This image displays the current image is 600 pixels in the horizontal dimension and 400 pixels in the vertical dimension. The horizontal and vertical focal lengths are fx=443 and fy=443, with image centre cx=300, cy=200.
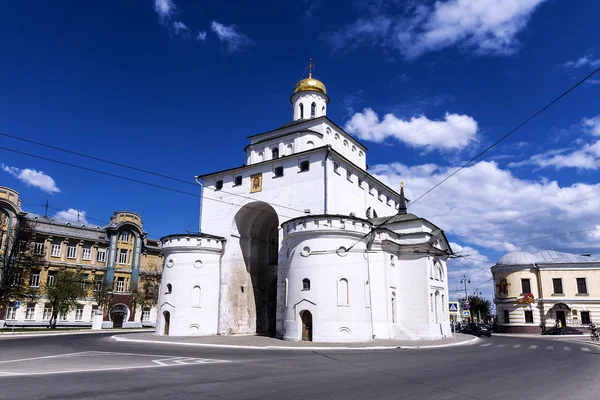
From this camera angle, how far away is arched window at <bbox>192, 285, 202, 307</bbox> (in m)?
31.4

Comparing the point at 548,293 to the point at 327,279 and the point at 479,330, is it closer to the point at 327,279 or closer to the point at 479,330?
the point at 479,330

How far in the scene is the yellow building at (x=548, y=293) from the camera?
140ft

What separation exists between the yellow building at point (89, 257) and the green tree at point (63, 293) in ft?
7.16

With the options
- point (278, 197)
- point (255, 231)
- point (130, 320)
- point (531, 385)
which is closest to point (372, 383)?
point (531, 385)

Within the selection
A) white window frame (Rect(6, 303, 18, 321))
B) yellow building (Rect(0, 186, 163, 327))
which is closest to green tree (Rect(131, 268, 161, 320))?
yellow building (Rect(0, 186, 163, 327))

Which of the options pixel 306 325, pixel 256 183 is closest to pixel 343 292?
pixel 306 325

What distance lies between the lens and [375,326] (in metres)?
27.7

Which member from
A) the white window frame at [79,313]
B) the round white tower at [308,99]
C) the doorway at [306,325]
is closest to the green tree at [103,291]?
the white window frame at [79,313]

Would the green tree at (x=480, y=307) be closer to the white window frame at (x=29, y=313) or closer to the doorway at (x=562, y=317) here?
the doorway at (x=562, y=317)

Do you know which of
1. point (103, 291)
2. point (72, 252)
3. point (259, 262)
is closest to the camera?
point (259, 262)

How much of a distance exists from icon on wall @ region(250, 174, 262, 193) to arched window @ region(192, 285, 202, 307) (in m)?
8.21

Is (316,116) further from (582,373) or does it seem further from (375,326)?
(582,373)

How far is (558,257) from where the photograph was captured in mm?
46688

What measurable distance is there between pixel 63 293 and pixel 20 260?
602 centimetres
